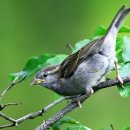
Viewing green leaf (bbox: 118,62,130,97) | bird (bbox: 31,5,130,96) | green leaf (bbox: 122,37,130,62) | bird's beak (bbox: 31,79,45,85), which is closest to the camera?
green leaf (bbox: 118,62,130,97)

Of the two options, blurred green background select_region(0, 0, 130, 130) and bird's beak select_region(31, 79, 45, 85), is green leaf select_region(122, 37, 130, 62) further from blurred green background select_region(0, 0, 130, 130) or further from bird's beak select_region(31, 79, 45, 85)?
blurred green background select_region(0, 0, 130, 130)

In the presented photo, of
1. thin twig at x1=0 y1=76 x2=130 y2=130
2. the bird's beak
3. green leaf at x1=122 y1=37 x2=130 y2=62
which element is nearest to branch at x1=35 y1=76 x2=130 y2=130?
thin twig at x1=0 y1=76 x2=130 y2=130

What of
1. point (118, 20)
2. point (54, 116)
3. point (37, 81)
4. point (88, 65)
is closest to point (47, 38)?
point (37, 81)

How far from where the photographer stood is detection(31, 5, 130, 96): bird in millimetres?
3840

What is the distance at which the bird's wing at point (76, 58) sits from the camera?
3.91 metres

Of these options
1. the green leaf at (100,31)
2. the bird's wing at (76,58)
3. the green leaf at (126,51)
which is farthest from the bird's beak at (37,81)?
the green leaf at (126,51)

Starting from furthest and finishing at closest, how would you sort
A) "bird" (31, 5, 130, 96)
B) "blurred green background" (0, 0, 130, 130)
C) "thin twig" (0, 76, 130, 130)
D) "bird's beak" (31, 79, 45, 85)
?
"blurred green background" (0, 0, 130, 130) < "bird's beak" (31, 79, 45, 85) < "bird" (31, 5, 130, 96) < "thin twig" (0, 76, 130, 130)

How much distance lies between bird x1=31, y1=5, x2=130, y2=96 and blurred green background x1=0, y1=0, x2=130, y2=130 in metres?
3.34

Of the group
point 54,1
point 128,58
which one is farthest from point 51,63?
point 54,1

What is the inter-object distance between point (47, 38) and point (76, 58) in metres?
4.95

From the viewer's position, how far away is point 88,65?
4094mm

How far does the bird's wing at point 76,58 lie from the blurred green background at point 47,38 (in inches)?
132

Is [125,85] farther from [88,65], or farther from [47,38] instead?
[47,38]

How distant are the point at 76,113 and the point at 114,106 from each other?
47cm
